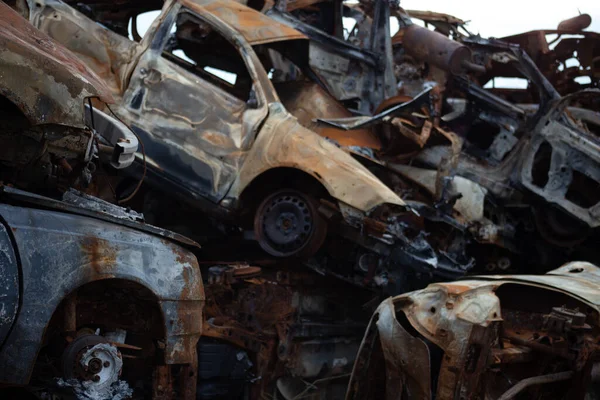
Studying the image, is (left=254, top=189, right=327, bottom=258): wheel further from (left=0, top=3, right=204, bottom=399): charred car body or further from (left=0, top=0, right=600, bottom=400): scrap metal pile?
(left=0, top=3, right=204, bottom=399): charred car body

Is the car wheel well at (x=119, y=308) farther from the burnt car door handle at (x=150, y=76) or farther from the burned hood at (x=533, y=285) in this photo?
the burnt car door handle at (x=150, y=76)

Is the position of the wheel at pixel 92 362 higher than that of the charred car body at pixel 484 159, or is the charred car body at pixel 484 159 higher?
the charred car body at pixel 484 159

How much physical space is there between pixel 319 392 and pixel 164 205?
7.04ft

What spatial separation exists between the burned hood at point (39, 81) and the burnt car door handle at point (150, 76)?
2.91m

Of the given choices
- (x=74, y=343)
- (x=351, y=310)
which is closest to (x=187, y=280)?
(x=74, y=343)

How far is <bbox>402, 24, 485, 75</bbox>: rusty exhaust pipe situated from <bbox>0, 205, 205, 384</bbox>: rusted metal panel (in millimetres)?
6651

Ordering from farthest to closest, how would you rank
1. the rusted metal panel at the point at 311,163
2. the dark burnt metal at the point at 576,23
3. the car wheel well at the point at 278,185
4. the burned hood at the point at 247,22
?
the dark burnt metal at the point at 576,23 < the burned hood at the point at 247,22 < the car wheel well at the point at 278,185 < the rusted metal panel at the point at 311,163

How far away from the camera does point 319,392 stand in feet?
20.1

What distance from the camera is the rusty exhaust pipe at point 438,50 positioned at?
9.05 meters

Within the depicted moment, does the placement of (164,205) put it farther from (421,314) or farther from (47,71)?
(47,71)

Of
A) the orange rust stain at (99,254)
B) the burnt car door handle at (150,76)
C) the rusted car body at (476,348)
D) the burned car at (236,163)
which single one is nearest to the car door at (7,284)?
the orange rust stain at (99,254)

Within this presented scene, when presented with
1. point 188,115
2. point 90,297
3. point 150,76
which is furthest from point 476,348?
point 150,76

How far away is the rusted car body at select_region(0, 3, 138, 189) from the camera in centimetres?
277

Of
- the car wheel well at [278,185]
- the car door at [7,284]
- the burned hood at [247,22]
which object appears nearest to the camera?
the car door at [7,284]
